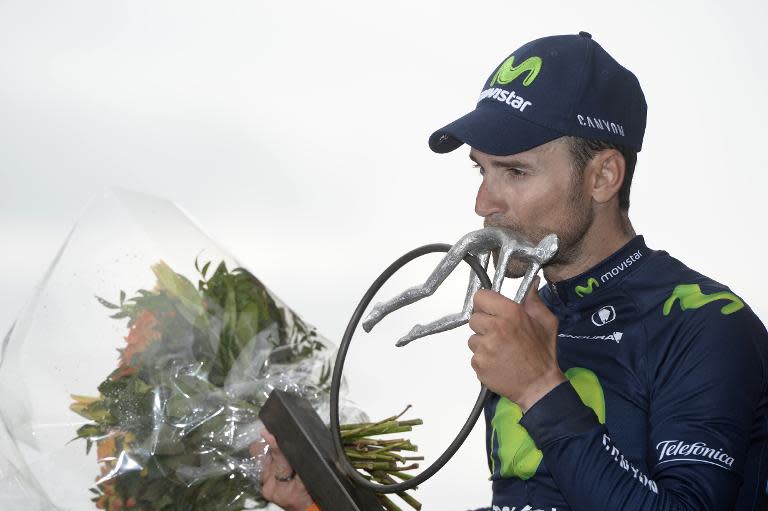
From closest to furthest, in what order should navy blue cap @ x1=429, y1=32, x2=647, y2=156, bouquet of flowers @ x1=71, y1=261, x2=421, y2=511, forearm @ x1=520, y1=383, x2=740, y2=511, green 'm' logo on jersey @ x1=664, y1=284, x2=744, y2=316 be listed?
forearm @ x1=520, y1=383, x2=740, y2=511, green 'm' logo on jersey @ x1=664, y1=284, x2=744, y2=316, navy blue cap @ x1=429, y1=32, x2=647, y2=156, bouquet of flowers @ x1=71, y1=261, x2=421, y2=511

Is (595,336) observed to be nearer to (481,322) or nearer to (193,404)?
(481,322)

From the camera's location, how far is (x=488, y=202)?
1486 millimetres

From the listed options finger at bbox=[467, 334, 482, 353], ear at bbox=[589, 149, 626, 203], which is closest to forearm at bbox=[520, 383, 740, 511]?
finger at bbox=[467, 334, 482, 353]

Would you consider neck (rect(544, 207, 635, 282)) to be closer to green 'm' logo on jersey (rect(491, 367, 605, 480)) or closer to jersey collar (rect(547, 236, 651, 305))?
jersey collar (rect(547, 236, 651, 305))

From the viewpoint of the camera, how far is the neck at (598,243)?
153 centimetres

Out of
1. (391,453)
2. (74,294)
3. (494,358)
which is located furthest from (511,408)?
(74,294)

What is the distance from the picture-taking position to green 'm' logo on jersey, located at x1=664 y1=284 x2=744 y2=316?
1.37m

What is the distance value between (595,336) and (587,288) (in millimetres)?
90

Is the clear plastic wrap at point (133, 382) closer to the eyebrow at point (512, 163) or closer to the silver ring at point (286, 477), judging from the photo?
the silver ring at point (286, 477)

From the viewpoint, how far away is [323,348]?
6.31 ft

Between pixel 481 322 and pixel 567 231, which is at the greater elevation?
pixel 567 231

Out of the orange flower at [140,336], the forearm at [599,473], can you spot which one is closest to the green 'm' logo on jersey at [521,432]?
the forearm at [599,473]

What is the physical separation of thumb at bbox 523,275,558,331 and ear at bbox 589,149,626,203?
7.1 inches

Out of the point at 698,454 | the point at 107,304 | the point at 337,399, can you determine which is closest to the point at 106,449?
the point at 107,304
